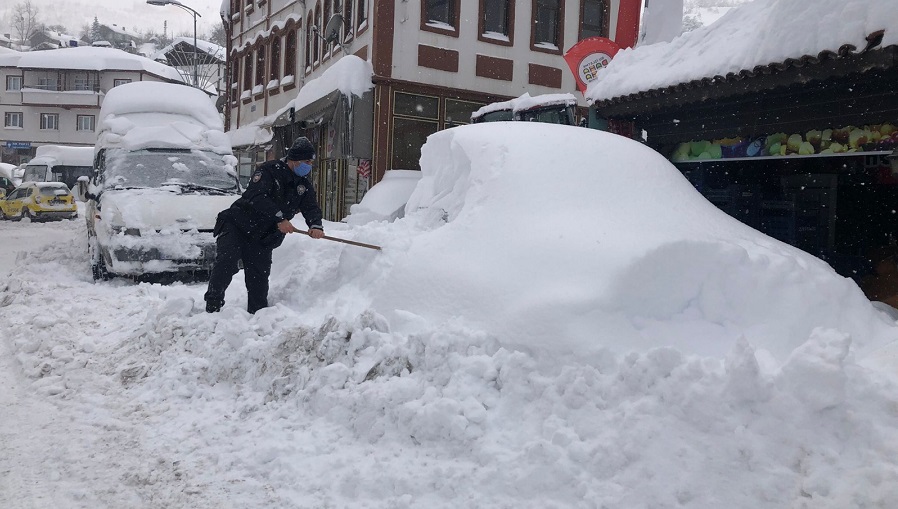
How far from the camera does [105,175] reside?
9.66 m

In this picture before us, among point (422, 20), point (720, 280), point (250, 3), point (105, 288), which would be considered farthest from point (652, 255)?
point (250, 3)

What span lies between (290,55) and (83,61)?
38187 mm

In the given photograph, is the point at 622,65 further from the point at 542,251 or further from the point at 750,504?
the point at 750,504

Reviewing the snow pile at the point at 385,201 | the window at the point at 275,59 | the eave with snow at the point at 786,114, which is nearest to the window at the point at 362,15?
the snow pile at the point at 385,201

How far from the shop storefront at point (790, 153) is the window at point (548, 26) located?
8225 millimetres

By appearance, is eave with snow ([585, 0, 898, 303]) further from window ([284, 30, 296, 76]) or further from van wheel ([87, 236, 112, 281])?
window ([284, 30, 296, 76])

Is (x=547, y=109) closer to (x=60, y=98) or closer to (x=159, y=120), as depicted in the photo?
(x=159, y=120)

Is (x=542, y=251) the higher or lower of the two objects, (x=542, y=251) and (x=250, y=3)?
the lower

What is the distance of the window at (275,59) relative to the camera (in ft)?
74.0

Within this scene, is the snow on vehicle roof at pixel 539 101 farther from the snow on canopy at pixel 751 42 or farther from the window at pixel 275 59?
the window at pixel 275 59

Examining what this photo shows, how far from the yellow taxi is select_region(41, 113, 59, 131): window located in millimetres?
34278

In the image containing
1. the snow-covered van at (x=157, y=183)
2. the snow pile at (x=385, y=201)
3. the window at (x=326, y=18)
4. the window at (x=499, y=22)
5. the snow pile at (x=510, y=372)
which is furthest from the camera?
the window at (x=326, y=18)

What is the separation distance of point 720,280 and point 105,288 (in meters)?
7.09

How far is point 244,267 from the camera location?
6.21 meters
